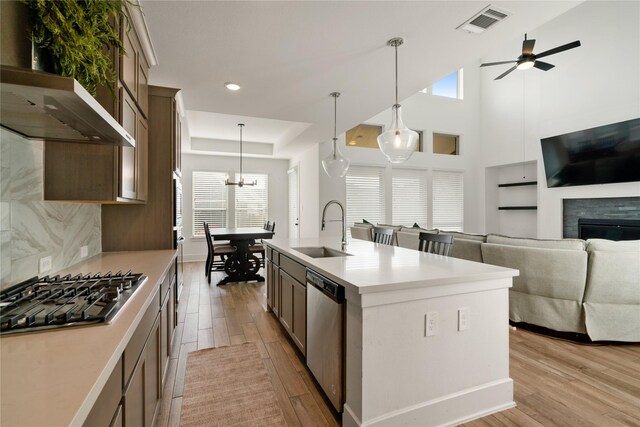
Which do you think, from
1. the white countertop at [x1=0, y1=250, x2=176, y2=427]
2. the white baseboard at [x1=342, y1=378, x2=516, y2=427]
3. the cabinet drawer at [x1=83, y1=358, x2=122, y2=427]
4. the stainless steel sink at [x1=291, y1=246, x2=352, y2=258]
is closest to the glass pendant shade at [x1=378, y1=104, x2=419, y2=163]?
the stainless steel sink at [x1=291, y1=246, x2=352, y2=258]

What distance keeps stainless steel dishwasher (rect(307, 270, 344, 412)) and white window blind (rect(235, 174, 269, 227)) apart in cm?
601

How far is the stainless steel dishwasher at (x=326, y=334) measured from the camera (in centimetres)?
179

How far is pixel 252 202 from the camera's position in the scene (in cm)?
798

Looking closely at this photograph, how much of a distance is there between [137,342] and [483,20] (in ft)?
9.54

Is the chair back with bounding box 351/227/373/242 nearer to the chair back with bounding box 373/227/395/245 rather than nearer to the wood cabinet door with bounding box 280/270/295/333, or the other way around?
the chair back with bounding box 373/227/395/245

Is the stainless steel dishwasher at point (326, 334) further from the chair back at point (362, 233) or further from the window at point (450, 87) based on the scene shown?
the window at point (450, 87)

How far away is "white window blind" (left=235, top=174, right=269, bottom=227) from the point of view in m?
7.87

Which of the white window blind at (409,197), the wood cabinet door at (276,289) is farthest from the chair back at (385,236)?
the white window blind at (409,197)

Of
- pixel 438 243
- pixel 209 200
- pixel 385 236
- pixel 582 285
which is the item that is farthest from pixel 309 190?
pixel 582 285

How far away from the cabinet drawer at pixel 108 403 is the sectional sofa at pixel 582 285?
336cm

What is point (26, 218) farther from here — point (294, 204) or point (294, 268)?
point (294, 204)

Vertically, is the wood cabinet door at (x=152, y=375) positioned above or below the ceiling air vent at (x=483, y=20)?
below

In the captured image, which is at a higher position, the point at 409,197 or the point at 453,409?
the point at 409,197

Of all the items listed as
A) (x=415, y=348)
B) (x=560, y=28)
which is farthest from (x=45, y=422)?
(x=560, y=28)
